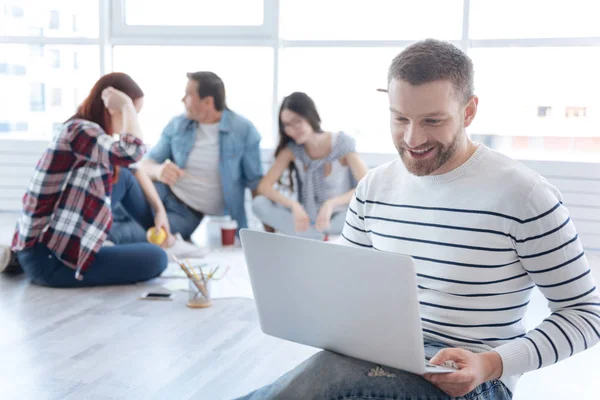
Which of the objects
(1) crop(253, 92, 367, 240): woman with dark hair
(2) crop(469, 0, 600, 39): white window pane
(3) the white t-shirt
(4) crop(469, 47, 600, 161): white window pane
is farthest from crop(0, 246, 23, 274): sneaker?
(2) crop(469, 0, 600, 39): white window pane

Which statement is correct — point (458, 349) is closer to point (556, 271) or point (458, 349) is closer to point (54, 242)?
point (556, 271)

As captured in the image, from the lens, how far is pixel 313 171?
403cm

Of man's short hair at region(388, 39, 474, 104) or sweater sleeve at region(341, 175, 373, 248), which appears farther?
sweater sleeve at region(341, 175, 373, 248)

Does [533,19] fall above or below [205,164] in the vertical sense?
above

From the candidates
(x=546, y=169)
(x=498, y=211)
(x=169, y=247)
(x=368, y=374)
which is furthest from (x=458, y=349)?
(x=546, y=169)

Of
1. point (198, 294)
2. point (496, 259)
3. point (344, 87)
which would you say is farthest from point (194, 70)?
point (496, 259)

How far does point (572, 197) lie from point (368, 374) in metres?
3.68

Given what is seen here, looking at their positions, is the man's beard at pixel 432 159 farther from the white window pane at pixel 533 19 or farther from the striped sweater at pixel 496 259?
the white window pane at pixel 533 19

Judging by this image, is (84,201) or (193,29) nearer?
(84,201)

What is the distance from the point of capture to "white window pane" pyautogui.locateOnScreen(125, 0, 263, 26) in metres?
5.05

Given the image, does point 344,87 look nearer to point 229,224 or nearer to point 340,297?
point 229,224

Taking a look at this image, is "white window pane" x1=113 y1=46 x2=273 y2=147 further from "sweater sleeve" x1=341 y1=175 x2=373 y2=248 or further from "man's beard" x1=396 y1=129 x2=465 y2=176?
"man's beard" x1=396 y1=129 x2=465 y2=176

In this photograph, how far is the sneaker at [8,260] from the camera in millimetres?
3258

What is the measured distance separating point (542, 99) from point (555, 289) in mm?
3693
